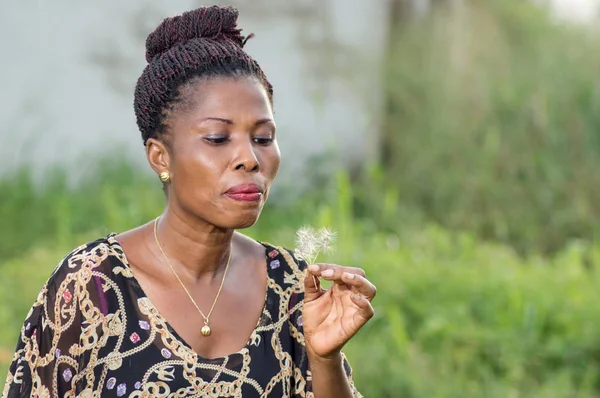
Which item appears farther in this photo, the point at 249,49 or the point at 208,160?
the point at 249,49

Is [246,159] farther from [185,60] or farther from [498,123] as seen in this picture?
[498,123]

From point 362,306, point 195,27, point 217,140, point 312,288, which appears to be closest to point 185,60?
point 195,27

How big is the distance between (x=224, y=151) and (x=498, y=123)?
17.1 ft

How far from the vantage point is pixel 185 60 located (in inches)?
106

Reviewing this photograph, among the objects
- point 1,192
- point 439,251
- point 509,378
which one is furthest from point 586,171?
point 1,192

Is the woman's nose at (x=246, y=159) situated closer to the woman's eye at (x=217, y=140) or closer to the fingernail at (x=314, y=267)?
the woman's eye at (x=217, y=140)

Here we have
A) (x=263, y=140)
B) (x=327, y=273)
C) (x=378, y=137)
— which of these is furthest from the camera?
(x=378, y=137)

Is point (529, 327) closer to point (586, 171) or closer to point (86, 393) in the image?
point (586, 171)

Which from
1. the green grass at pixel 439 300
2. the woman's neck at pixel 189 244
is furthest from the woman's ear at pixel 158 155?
the green grass at pixel 439 300

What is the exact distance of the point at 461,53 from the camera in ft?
26.8

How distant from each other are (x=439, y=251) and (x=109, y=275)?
3855mm

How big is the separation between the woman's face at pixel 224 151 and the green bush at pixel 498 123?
4.35m

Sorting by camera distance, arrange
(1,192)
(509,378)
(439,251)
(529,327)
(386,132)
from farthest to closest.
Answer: (386,132) → (1,192) → (439,251) → (529,327) → (509,378)

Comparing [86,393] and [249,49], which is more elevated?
[249,49]
